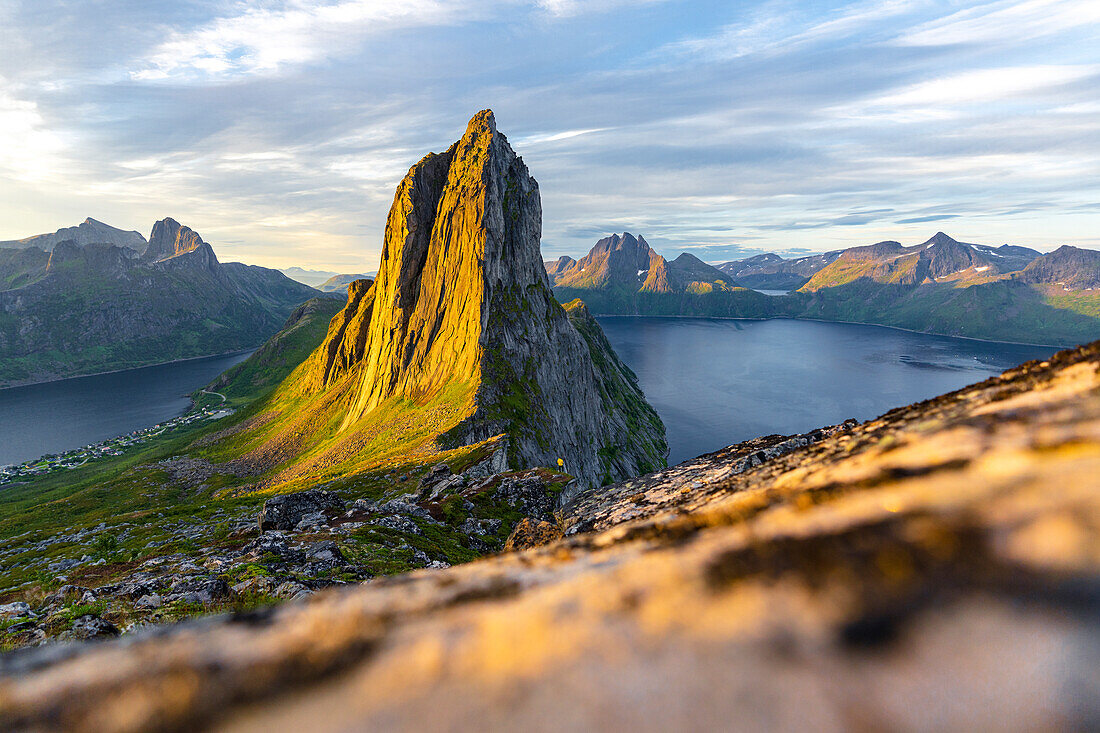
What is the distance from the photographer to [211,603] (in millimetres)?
10086

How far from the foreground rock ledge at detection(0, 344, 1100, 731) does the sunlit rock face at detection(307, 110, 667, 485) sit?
4565 centimetres

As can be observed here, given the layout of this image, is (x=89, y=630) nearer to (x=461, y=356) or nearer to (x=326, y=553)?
(x=326, y=553)

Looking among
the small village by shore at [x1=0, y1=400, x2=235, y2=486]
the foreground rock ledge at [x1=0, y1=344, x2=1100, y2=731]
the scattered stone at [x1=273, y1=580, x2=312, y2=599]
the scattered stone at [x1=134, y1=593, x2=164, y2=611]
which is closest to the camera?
the foreground rock ledge at [x1=0, y1=344, x2=1100, y2=731]

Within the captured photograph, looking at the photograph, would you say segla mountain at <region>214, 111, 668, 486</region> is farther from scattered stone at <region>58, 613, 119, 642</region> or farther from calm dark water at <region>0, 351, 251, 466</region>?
calm dark water at <region>0, 351, 251, 466</region>

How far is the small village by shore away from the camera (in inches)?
4464

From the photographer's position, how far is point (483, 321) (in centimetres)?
6384

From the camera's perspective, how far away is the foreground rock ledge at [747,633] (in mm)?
1340

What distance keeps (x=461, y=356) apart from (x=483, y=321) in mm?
5768

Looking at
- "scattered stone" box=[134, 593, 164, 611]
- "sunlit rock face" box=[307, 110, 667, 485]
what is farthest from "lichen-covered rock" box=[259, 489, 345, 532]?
"sunlit rock face" box=[307, 110, 667, 485]

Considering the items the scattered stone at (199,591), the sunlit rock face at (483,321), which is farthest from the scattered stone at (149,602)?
the sunlit rock face at (483,321)

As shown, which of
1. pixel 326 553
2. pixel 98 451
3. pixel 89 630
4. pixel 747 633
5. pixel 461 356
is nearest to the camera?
pixel 747 633

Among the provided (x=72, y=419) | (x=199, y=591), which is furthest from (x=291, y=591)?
(x=72, y=419)

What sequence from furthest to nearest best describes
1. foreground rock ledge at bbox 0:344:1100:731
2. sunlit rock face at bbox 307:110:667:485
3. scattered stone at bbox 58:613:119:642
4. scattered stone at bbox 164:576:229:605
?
1. sunlit rock face at bbox 307:110:667:485
2. scattered stone at bbox 164:576:229:605
3. scattered stone at bbox 58:613:119:642
4. foreground rock ledge at bbox 0:344:1100:731

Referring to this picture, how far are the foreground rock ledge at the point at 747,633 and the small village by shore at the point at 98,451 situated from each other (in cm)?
16097
